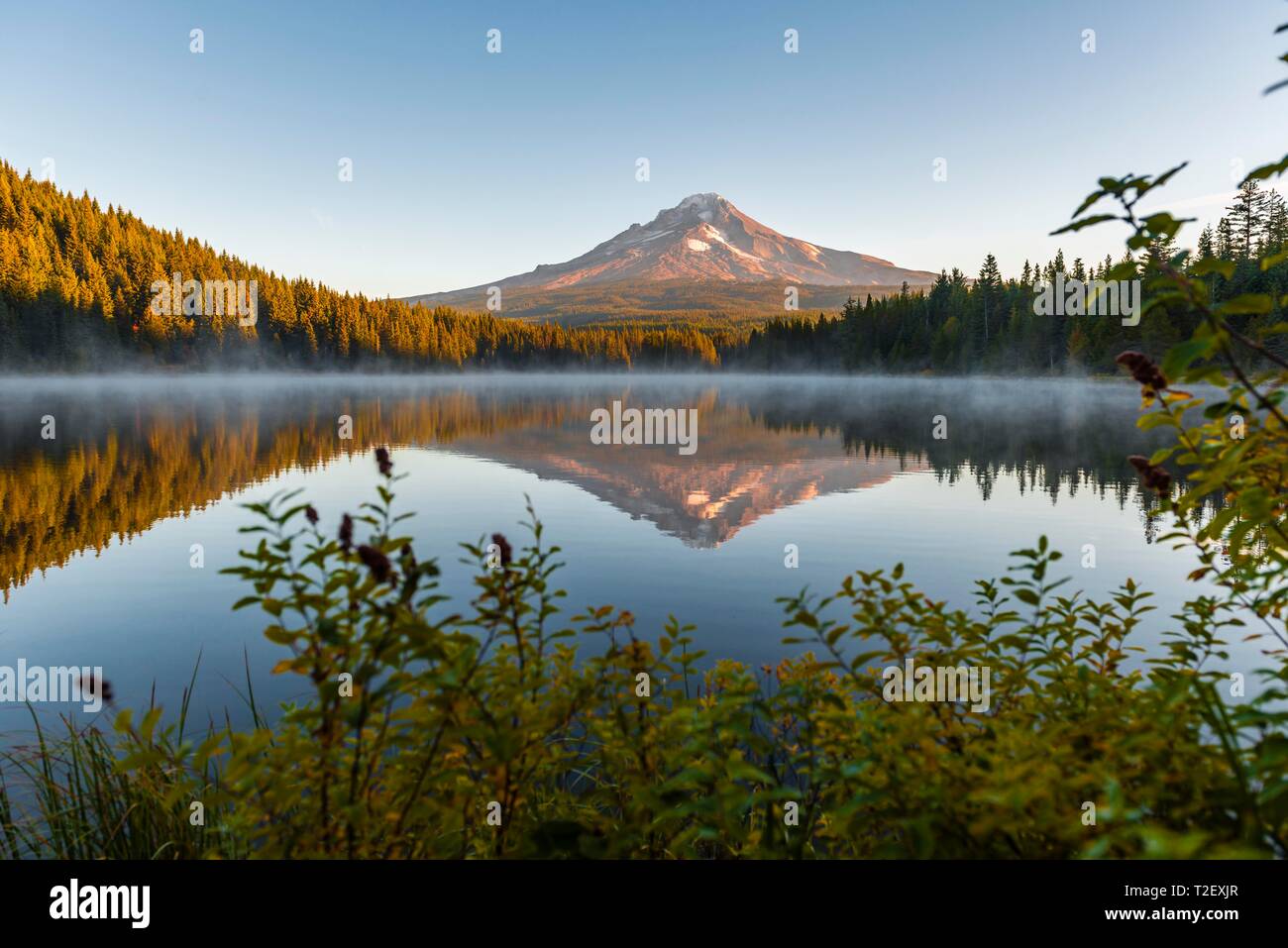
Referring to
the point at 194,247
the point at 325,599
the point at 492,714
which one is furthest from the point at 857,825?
the point at 194,247

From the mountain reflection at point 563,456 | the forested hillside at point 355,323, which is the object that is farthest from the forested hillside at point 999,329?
the mountain reflection at point 563,456

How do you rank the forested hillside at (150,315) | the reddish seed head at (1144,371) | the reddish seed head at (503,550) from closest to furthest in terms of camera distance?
the reddish seed head at (503,550) → the reddish seed head at (1144,371) → the forested hillside at (150,315)

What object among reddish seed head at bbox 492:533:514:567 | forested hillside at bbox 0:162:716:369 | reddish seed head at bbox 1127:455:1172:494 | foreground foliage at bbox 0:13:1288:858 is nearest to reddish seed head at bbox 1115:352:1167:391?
foreground foliage at bbox 0:13:1288:858

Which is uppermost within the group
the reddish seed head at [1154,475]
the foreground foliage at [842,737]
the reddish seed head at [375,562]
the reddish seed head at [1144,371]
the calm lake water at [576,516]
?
the reddish seed head at [1144,371]

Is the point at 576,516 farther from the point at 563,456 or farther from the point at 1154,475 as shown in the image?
the point at 1154,475

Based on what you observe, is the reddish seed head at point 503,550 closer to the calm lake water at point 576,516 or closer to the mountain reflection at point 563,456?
the calm lake water at point 576,516

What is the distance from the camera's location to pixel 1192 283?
261 centimetres

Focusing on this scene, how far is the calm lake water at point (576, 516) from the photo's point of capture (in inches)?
440

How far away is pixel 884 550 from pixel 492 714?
14.8 metres

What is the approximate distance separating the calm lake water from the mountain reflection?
7.9 inches

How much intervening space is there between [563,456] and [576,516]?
1551 cm

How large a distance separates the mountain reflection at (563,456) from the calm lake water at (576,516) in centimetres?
20

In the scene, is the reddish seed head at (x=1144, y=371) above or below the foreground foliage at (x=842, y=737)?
above
